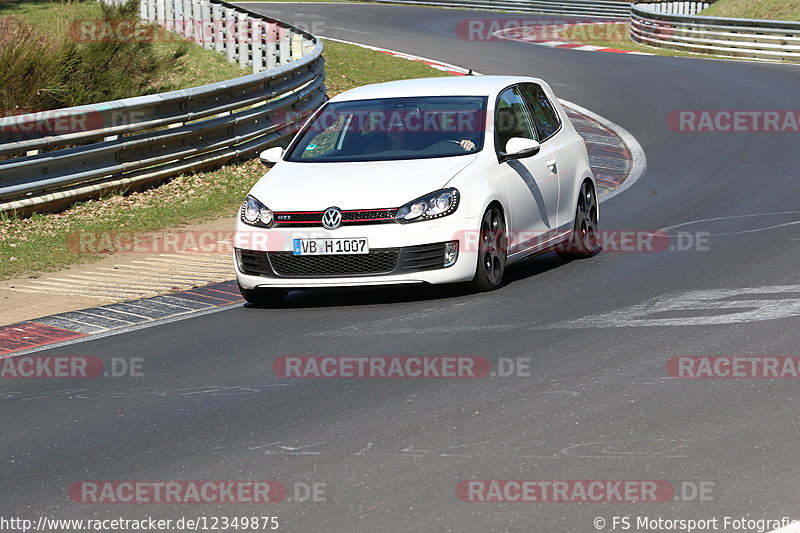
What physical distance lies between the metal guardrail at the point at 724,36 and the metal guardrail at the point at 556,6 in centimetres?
1205

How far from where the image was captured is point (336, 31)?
123 ft

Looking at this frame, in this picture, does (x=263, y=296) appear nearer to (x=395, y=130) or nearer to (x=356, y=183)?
(x=356, y=183)

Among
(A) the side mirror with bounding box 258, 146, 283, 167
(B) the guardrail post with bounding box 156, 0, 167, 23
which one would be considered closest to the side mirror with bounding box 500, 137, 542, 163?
(A) the side mirror with bounding box 258, 146, 283, 167

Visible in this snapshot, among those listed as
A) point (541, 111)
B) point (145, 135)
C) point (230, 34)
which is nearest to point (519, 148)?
point (541, 111)

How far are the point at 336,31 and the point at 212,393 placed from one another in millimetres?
30954

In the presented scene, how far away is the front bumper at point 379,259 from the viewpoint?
9531 millimetres

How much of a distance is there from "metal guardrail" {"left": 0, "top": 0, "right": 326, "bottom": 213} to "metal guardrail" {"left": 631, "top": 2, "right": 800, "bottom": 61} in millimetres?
16757

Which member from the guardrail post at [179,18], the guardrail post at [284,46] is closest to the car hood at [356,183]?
the guardrail post at [284,46]

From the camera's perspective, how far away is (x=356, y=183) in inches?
386

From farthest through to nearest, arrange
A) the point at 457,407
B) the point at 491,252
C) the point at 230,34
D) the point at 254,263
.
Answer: the point at 230,34 < the point at 491,252 < the point at 254,263 < the point at 457,407

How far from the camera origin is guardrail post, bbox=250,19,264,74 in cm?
2548

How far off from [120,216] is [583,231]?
5195 millimetres

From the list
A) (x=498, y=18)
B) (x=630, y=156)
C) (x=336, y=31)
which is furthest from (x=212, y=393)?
(x=498, y=18)

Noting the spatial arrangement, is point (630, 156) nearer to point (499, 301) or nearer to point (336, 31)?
point (499, 301)
